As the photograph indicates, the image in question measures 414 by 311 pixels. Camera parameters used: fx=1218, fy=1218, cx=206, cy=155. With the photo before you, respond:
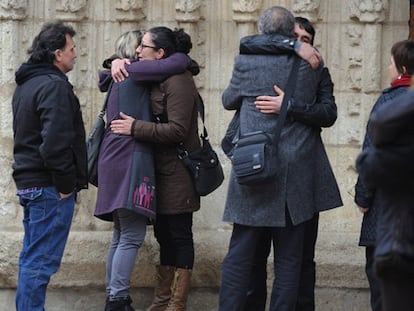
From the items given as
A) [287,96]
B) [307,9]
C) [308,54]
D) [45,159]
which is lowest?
[45,159]

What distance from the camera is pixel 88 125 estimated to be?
8133 millimetres

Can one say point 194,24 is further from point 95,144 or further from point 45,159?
point 45,159

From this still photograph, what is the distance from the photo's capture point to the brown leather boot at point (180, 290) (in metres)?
7.48

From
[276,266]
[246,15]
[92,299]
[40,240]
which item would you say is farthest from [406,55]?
[92,299]

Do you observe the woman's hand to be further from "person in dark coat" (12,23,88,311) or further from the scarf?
the scarf

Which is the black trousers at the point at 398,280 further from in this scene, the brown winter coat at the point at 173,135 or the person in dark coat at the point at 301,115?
the brown winter coat at the point at 173,135

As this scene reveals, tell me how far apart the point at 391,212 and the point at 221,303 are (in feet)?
7.43

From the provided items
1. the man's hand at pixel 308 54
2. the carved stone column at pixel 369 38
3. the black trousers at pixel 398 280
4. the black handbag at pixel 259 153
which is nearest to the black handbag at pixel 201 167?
the black handbag at pixel 259 153

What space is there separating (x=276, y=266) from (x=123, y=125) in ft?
4.29

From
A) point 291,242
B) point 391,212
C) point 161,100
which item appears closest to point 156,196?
point 161,100

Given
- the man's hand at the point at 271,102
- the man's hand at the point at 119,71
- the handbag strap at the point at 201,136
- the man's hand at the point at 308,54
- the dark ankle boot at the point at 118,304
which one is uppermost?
the man's hand at the point at 308,54

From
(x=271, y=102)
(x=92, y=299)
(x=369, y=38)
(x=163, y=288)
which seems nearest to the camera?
(x=271, y=102)

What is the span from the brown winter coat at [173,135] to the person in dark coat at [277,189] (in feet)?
1.81

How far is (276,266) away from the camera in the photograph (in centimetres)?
667
